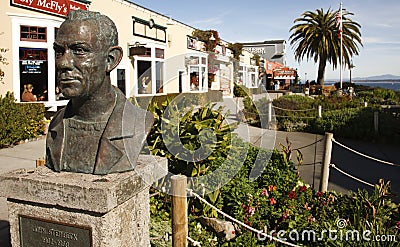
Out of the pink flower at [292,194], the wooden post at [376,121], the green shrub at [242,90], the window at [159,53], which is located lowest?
the pink flower at [292,194]

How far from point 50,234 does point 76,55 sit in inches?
48.8

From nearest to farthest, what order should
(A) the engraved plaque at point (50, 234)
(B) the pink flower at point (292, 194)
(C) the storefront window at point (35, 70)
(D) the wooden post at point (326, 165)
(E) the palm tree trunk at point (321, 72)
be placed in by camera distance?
(A) the engraved plaque at point (50, 234)
(B) the pink flower at point (292, 194)
(D) the wooden post at point (326, 165)
(C) the storefront window at point (35, 70)
(E) the palm tree trunk at point (321, 72)

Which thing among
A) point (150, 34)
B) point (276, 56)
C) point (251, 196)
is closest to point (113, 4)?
point (150, 34)

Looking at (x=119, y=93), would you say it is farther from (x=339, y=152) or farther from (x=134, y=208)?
(x=339, y=152)

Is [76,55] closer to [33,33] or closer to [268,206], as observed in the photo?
[268,206]

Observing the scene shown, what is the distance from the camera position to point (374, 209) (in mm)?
3537

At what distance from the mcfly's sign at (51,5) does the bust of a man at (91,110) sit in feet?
26.9

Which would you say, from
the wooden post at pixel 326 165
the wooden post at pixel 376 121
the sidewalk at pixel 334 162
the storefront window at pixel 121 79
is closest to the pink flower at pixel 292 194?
the wooden post at pixel 326 165

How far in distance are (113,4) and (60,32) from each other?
1175 cm

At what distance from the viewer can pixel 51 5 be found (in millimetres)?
10102

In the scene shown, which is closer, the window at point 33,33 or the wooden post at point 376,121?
the window at point 33,33

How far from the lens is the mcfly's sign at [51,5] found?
30.9 ft

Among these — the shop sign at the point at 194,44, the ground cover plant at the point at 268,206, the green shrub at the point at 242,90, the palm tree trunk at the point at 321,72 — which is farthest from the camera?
the palm tree trunk at the point at 321,72

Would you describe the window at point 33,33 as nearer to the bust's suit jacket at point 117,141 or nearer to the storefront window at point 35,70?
the storefront window at point 35,70
